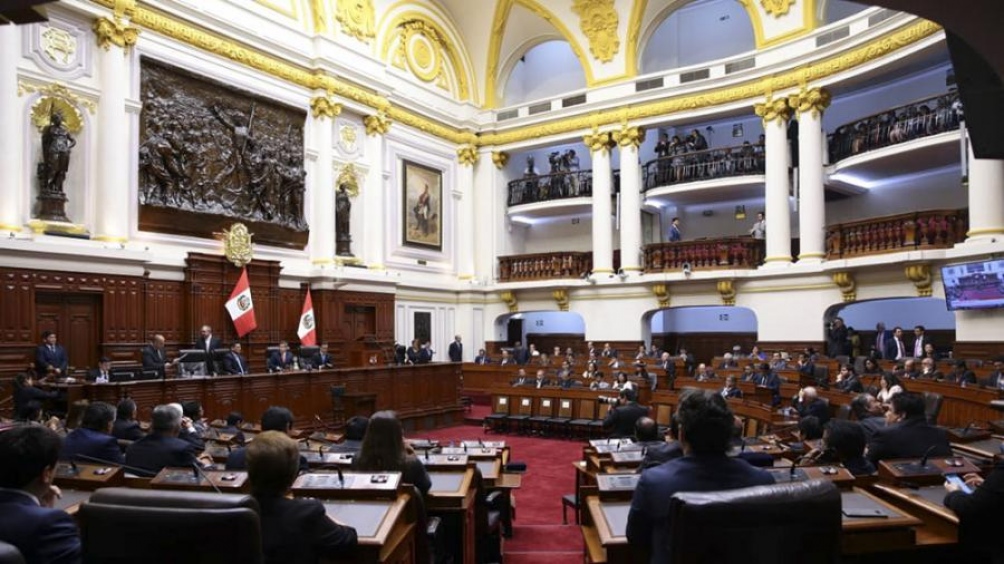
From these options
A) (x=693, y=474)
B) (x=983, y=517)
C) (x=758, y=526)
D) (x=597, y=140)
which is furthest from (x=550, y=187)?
(x=758, y=526)

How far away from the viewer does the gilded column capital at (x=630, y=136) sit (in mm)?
17766

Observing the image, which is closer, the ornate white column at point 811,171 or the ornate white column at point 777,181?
the ornate white column at point 811,171

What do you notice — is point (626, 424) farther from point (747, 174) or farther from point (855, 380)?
point (747, 174)

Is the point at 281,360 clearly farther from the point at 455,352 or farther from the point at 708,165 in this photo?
Result: the point at 708,165

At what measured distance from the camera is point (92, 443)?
4168mm

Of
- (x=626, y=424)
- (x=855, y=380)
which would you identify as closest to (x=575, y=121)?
(x=855, y=380)

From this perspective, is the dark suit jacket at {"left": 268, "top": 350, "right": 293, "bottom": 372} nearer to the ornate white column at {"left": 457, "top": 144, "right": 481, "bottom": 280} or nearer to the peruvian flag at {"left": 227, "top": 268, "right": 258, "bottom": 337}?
the peruvian flag at {"left": 227, "top": 268, "right": 258, "bottom": 337}

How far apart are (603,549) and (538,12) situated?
18.6 meters

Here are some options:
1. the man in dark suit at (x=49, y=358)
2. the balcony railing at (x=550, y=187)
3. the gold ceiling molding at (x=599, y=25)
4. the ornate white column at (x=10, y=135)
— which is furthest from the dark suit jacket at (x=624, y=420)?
the gold ceiling molding at (x=599, y=25)

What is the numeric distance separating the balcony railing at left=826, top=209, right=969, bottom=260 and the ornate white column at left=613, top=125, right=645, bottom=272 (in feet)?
15.8

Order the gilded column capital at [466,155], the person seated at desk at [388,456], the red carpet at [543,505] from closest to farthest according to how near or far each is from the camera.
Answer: the person seated at desk at [388,456]
the red carpet at [543,505]
the gilded column capital at [466,155]

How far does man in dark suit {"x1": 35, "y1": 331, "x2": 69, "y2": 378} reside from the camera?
9438mm

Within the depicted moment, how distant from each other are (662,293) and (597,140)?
4555mm

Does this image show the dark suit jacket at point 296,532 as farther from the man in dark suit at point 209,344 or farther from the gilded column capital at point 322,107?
the gilded column capital at point 322,107
